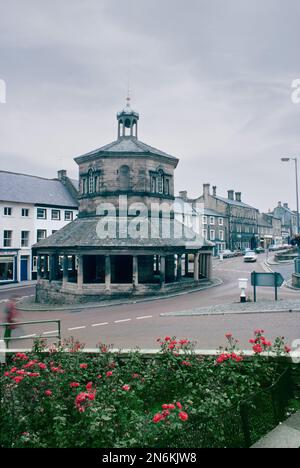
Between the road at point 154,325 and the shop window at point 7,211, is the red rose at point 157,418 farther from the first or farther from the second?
the shop window at point 7,211

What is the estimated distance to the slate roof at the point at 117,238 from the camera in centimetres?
2623

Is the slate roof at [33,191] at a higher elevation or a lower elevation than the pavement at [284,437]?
higher

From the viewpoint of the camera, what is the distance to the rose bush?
5375 mm

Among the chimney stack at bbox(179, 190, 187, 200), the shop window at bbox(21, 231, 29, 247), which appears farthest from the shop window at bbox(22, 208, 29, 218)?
the chimney stack at bbox(179, 190, 187, 200)

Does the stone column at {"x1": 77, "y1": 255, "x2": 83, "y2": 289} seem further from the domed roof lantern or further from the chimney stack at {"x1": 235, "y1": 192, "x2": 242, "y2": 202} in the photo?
the chimney stack at {"x1": 235, "y1": 192, "x2": 242, "y2": 202}

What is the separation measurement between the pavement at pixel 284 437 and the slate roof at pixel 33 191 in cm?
3951

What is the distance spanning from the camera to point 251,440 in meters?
5.77

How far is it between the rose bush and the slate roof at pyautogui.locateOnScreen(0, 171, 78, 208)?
36279mm

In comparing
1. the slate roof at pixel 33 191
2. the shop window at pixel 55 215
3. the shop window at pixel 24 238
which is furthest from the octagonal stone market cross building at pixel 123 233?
the shop window at pixel 55 215

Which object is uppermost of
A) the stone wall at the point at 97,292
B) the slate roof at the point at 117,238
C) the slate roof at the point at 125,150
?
the slate roof at the point at 125,150

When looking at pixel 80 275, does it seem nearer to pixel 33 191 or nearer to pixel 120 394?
pixel 120 394

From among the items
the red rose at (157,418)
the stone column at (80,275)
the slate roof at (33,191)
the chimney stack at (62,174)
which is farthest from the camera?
the chimney stack at (62,174)

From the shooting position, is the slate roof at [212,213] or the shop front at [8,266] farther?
the slate roof at [212,213]
